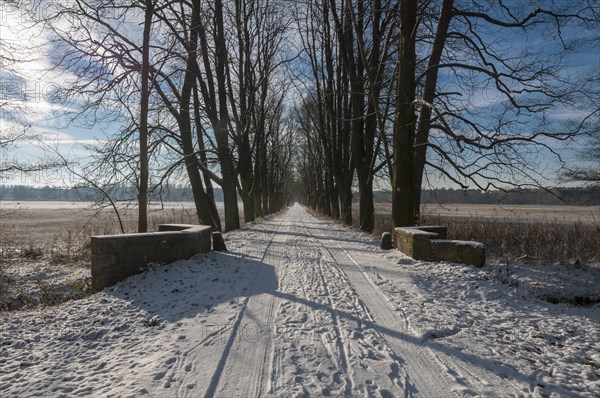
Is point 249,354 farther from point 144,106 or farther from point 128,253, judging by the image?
point 144,106

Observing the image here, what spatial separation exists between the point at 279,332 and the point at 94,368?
6.30ft

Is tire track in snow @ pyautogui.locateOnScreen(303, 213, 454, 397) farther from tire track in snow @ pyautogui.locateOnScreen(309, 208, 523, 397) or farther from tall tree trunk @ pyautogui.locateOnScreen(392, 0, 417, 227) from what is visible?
tall tree trunk @ pyautogui.locateOnScreen(392, 0, 417, 227)

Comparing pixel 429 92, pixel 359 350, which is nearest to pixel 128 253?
pixel 359 350

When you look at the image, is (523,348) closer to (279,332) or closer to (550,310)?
(550,310)

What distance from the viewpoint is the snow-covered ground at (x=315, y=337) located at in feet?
10.1

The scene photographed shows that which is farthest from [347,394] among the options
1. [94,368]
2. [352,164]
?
[352,164]

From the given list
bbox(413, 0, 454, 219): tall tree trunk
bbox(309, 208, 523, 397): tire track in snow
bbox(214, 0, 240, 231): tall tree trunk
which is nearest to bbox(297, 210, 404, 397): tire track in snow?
bbox(309, 208, 523, 397): tire track in snow

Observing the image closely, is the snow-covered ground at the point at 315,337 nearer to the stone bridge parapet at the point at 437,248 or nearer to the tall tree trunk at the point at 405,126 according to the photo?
the stone bridge parapet at the point at 437,248

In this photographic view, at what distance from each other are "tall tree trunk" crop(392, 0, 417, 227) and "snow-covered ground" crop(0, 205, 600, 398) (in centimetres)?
353

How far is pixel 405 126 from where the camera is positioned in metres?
10.1

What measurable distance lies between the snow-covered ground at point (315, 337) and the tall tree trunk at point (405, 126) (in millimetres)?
3531

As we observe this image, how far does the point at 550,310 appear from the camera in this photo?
513 centimetres

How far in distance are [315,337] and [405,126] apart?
302 inches

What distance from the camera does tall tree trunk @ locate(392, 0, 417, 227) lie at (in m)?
10.0
